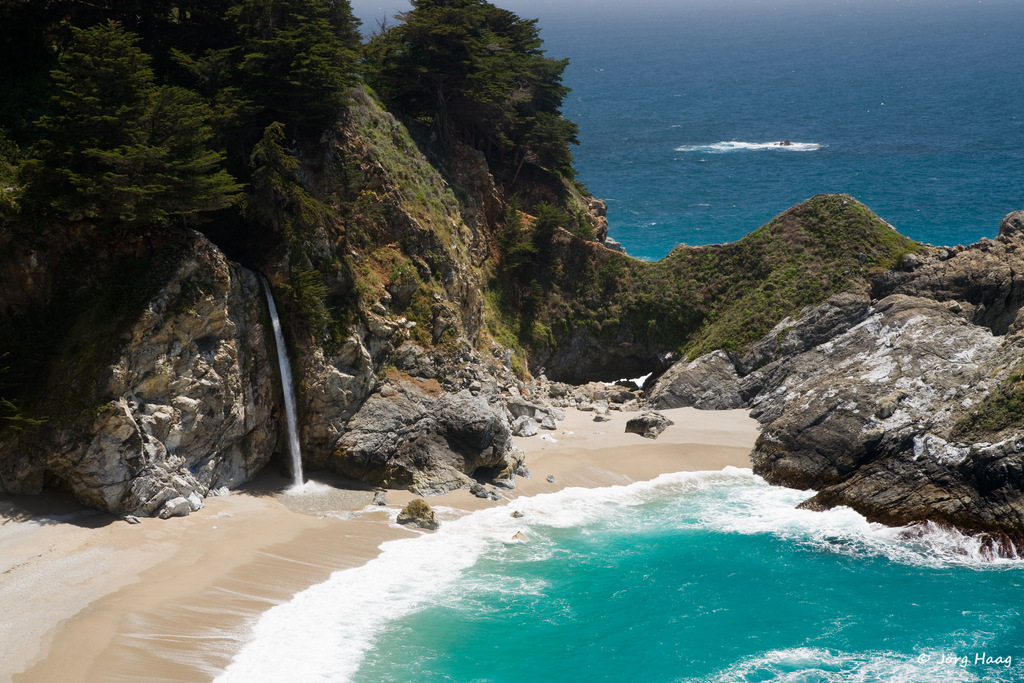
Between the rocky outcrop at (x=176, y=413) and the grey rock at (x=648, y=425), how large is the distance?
692 inches

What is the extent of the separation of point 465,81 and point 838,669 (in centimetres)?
3473

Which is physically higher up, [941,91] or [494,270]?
[941,91]

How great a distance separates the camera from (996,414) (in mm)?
34062

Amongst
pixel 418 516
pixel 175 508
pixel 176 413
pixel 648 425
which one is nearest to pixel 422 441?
pixel 418 516

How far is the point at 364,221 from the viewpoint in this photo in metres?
37.7

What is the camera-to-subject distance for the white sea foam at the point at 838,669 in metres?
24.5

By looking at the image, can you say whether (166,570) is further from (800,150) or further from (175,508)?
(800,150)

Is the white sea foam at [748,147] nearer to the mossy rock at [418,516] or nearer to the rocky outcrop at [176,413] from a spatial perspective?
the mossy rock at [418,516]

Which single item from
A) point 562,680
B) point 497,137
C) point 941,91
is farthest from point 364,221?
point 941,91

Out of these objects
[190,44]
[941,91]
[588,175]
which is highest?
[941,91]

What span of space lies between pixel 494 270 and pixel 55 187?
2464 cm

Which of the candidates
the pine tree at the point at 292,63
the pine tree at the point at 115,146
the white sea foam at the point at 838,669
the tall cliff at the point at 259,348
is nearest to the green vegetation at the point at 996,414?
the white sea foam at the point at 838,669

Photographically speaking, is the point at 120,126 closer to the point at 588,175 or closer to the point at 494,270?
the point at 494,270

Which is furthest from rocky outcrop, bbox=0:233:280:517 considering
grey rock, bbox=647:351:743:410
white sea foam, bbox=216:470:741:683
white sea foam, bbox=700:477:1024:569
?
grey rock, bbox=647:351:743:410
